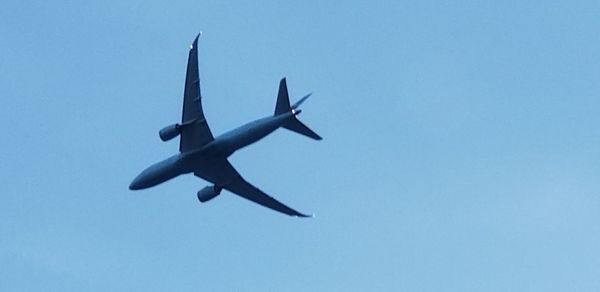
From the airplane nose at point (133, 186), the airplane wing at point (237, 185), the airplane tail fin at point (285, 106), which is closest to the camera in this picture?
the airplane tail fin at point (285, 106)

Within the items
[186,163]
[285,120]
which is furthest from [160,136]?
[285,120]

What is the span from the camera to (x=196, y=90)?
10450 centimetres

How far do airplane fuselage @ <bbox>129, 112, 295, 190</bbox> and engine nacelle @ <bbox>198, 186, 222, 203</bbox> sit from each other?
5976 mm

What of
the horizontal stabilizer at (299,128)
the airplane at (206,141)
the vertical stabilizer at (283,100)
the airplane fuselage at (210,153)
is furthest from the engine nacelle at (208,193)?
the vertical stabilizer at (283,100)

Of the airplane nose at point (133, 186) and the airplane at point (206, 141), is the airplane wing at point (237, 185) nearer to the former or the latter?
the airplane at point (206, 141)

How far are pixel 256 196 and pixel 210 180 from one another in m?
3.99

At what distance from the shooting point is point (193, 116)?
4188 inches

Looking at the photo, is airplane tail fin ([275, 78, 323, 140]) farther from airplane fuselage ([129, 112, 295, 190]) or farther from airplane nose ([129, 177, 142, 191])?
airplane nose ([129, 177, 142, 191])

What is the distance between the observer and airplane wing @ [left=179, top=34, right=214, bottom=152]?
104 m

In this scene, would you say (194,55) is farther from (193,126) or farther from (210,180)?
(210,180)

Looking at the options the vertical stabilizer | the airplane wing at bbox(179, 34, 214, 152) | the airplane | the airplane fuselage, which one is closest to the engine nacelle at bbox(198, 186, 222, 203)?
the airplane

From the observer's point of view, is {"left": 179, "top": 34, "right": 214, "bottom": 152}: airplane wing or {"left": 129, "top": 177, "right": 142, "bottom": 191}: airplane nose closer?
{"left": 179, "top": 34, "right": 214, "bottom": 152}: airplane wing

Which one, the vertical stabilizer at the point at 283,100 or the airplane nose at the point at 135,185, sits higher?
the vertical stabilizer at the point at 283,100

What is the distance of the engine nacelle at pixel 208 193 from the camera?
116500 mm
